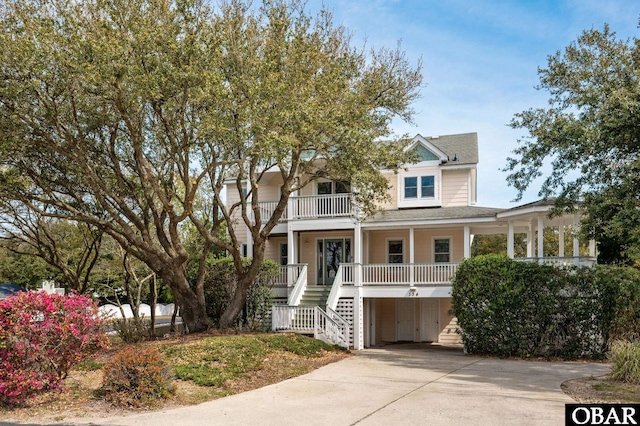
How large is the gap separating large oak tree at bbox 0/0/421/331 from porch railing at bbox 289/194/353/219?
4901mm

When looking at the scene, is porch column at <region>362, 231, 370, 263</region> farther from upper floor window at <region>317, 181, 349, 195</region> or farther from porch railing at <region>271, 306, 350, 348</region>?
porch railing at <region>271, 306, 350, 348</region>

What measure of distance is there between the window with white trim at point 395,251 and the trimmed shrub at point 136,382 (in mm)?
16195

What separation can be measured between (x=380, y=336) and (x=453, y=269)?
19.9ft

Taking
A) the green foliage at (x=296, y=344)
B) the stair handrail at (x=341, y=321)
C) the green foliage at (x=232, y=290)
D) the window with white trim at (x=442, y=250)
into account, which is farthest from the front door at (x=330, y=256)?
the green foliage at (x=296, y=344)

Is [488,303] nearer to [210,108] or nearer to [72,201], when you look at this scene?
[210,108]

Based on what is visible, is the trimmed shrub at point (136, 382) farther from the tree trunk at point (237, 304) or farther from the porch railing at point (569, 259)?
the porch railing at point (569, 259)

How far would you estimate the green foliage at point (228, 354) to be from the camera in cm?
1263

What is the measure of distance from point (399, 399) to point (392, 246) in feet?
51.1

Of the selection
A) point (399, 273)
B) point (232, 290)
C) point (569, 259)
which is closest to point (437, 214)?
point (399, 273)

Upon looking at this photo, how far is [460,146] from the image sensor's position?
1025 inches

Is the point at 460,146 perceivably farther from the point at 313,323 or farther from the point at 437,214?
the point at 313,323

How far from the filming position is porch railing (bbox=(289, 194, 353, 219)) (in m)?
23.7

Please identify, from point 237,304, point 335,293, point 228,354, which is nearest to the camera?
point 228,354

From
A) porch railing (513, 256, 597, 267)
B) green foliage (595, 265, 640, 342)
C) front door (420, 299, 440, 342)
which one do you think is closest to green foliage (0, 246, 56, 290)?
front door (420, 299, 440, 342)
